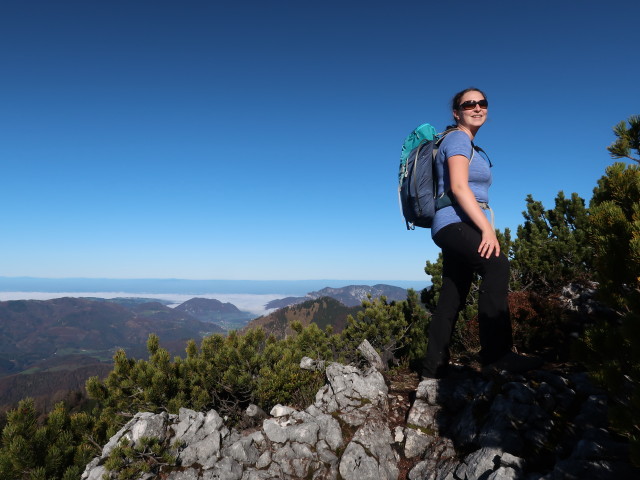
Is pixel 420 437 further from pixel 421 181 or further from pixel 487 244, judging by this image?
pixel 421 181

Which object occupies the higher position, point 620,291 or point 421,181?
point 421,181

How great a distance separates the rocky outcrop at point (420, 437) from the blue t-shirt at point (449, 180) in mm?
2060

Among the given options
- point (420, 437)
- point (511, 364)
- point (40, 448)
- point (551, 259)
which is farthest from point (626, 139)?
point (40, 448)

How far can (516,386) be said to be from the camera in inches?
152

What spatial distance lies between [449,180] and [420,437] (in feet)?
10.8

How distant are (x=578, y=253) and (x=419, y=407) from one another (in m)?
8.45

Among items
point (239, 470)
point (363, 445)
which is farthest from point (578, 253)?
point (239, 470)

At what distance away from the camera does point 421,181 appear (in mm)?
4195

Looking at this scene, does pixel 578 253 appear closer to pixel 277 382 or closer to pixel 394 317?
pixel 394 317

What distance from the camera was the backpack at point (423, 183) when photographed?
4145mm

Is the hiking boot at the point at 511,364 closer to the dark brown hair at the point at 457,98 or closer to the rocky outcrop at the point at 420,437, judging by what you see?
the rocky outcrop at the point at 420,437

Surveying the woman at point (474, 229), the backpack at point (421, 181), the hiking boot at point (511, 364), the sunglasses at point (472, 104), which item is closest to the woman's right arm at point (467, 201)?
the woman at point (474, 229)

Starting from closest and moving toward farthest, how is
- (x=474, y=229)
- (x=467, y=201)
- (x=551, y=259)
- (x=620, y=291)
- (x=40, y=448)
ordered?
(x=620, y=291), (x=467, y=201), (x=474, y=229), (x=40, y=448), (x=551, y=259)

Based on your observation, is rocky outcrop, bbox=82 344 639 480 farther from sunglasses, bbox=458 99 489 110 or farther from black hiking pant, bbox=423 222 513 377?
sunglasses, bbox=458 99 489 110
